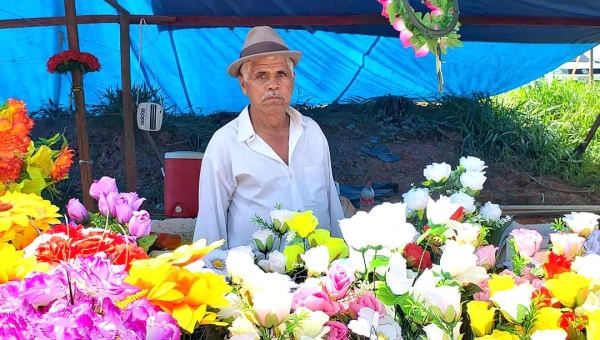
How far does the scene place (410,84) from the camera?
216 inches

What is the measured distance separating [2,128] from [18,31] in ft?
10.4

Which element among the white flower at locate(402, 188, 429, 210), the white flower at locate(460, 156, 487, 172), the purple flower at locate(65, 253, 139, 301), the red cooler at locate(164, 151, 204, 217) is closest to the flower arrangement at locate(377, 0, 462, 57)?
the white flower at locate(460, 156, 487, 172)

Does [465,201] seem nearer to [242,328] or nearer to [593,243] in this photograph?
[593,243]

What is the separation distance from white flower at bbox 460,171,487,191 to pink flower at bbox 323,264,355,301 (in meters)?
0.68

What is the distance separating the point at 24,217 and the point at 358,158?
15.8 feet

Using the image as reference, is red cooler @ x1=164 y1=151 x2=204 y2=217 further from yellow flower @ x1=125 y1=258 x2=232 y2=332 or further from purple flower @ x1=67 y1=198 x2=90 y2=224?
yellow flower @ x1=125 y1=258 x2=232 y2=332

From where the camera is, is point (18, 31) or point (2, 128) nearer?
point (2, 128)

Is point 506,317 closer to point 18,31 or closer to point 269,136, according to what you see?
point 269,136

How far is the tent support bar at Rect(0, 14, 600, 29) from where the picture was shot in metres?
3.34

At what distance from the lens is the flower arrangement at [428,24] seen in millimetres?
1685

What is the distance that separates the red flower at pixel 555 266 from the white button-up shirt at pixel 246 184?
1.23 meters

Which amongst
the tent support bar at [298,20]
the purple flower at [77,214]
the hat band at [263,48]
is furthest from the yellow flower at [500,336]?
the tent support bar at [298,20]

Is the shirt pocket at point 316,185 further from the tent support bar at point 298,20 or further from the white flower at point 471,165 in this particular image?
the tent support bar at point 298,20

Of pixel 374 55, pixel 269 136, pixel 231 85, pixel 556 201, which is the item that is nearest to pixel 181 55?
pixel 231 85
